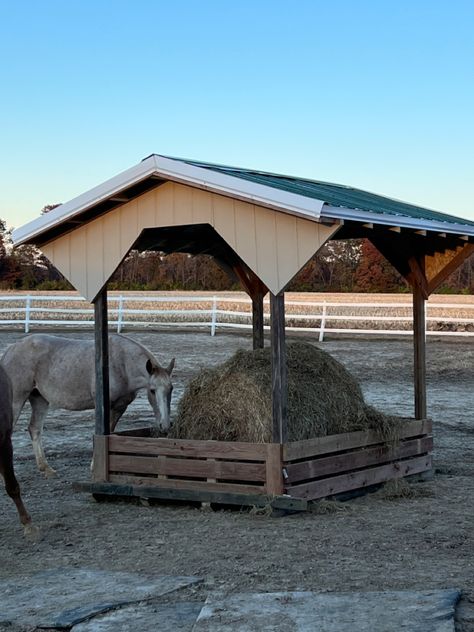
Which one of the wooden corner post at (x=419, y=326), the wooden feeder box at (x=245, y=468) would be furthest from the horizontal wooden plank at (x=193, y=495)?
the wooden corner post at (x=419, y=326)

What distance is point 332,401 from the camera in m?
8.41

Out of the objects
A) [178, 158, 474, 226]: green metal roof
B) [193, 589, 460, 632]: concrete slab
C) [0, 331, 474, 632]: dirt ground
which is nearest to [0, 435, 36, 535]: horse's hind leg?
[0, 331, 474, 632]: dirt ground

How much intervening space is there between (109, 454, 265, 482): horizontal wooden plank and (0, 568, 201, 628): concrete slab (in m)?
2.05

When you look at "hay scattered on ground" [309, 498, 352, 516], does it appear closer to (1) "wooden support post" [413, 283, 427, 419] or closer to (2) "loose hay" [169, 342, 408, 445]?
(2) "loose hay" [169, 342, 408, 445]

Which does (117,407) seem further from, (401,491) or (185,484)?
(401,491)

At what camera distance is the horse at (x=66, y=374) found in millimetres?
9625

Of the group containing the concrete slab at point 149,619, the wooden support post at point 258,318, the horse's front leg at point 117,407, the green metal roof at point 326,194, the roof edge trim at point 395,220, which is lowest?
the concrete slab at point 149,619

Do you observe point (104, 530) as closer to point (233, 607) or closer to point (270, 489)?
point (270, 489)

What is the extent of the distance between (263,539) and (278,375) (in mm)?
1499

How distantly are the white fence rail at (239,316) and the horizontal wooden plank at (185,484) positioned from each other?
14.8 metres

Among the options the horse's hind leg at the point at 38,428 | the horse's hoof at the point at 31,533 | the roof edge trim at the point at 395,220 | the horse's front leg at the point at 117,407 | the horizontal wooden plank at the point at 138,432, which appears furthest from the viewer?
the horse's hind leg at the point at 38,428

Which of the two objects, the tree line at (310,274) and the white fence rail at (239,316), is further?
the tree line at (310,274)

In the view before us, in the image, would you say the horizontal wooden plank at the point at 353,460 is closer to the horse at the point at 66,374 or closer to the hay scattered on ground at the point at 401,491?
the hay scattered on ground at the point at 401,491

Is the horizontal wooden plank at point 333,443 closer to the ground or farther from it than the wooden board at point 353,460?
farther from it
